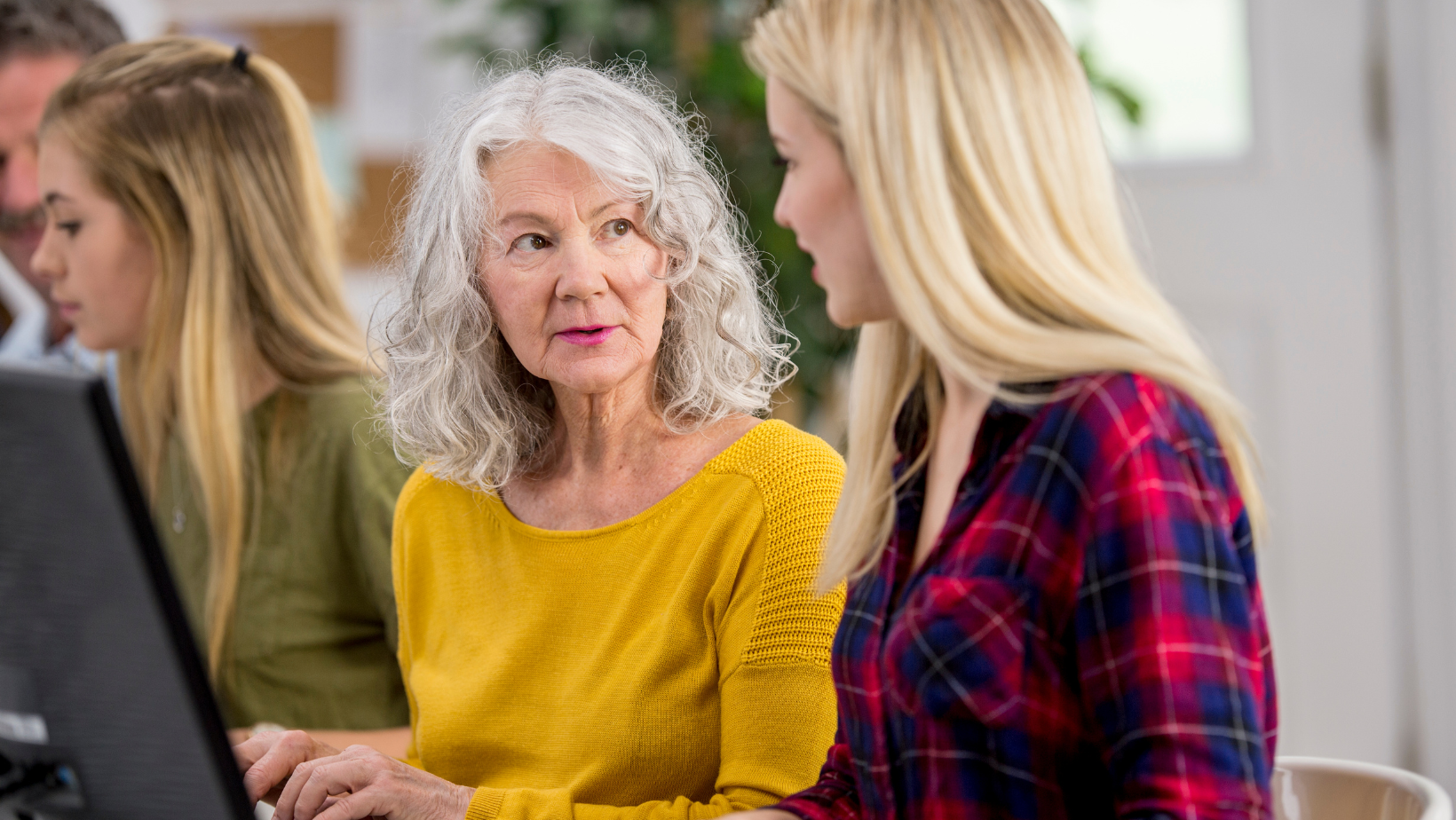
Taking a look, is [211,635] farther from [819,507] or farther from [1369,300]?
[1369,300]

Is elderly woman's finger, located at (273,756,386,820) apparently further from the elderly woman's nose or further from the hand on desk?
the elderly woman's nose

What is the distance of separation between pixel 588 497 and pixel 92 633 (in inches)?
24.4

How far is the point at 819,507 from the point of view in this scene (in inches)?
41.5

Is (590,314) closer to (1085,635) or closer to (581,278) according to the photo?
(581,278)

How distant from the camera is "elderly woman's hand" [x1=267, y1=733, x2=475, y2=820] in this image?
0.95m

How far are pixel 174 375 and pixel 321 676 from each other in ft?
1.41

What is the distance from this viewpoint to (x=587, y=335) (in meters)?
1.10

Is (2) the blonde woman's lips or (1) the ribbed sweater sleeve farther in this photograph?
(2) the blonde woman's lips

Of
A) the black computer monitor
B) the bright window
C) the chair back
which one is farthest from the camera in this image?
the bright window

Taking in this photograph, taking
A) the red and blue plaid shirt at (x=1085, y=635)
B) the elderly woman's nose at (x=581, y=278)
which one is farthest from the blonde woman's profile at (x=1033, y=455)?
the elderly woman's nose at (x=581, y=278)

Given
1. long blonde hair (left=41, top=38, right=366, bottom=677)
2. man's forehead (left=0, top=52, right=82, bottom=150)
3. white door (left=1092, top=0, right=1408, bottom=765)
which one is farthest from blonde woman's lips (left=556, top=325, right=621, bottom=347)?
white door (left=1092, top=0, right=1408, bottom=765)

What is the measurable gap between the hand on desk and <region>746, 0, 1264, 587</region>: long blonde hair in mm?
555

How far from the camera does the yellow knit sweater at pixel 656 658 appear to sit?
3.26ft

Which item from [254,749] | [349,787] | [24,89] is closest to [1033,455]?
[349,787]
